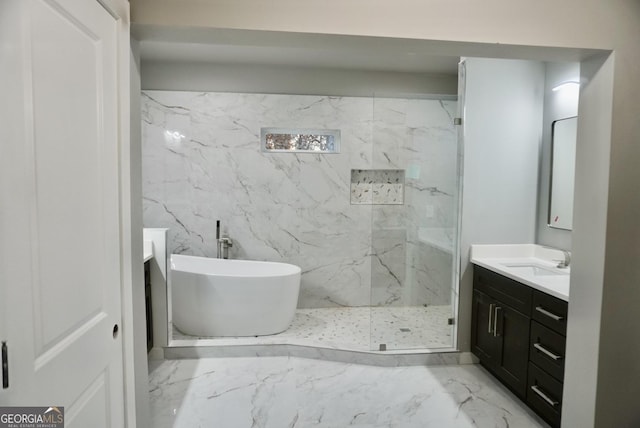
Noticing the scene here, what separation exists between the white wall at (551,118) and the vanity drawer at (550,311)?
30.9 inches

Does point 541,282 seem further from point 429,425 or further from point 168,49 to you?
point 168,49

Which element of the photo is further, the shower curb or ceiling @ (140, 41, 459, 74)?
ceiling @ (140, 41, 459, 74)

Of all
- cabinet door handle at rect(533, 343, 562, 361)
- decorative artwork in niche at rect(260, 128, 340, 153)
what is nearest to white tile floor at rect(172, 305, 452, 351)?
cabinet door handle at rect(533, 343, 562, 361)

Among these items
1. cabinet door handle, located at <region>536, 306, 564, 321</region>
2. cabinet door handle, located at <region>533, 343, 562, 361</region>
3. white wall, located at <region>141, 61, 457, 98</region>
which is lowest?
cabinet door handle, located at <region>533, 343, 562, 361</region>

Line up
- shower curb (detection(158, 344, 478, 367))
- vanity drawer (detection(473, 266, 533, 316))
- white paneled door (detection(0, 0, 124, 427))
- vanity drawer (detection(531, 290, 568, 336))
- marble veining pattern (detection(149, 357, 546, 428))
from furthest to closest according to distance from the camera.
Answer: shower curb (detection(158, 344, 478, 367)), vanity drawer (detection(473, 266, 533, 316)), marble veining pattern (detection(149, 357, 546, 428)), vanity drawer (detection(531, 290, 568, 336)), white paneled door (detection(0, 0, 124, 427))

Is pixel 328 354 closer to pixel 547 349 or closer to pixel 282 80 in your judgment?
pixel 547 349

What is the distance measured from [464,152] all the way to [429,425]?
6.68 ft

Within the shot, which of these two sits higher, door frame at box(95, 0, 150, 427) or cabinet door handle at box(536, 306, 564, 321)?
door frame at box(95, 0, 150, 427)

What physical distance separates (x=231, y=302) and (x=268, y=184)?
1385 mm

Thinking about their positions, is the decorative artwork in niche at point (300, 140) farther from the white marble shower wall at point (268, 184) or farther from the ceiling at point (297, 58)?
the ceiling at point (297, 58)

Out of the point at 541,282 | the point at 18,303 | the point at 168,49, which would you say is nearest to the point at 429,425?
the point at 541,282

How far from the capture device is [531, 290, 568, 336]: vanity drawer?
2.17 metres

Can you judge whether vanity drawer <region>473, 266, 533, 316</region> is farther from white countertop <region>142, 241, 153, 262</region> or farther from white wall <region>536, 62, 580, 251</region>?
white countertop <region>142, 241, 153, 262</region>

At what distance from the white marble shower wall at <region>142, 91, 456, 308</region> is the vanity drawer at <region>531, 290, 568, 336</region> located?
1441 mm
